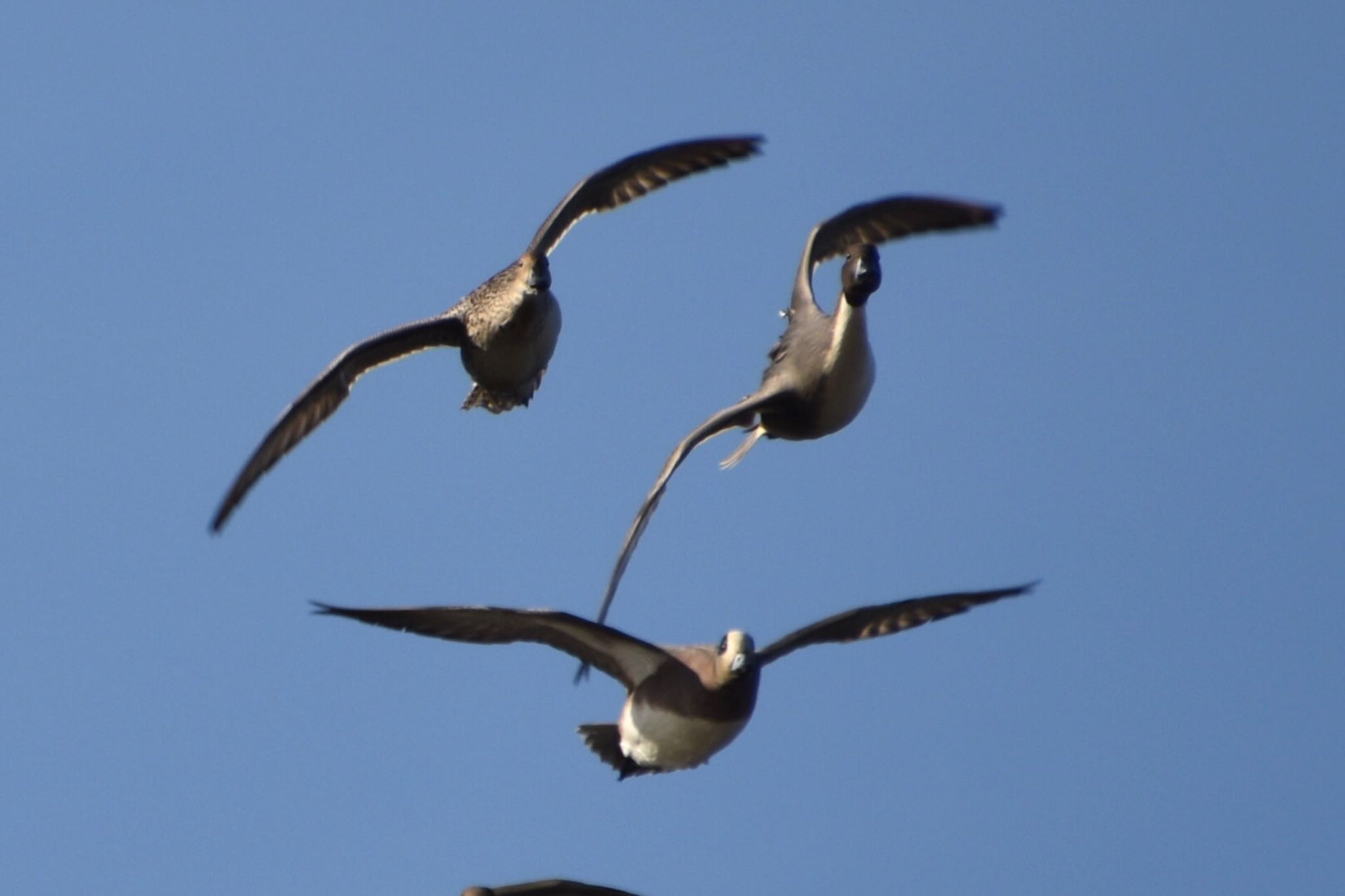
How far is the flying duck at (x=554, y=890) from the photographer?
1391cm

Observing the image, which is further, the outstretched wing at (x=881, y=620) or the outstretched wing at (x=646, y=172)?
the outstretched wing at (x=646, y=172)

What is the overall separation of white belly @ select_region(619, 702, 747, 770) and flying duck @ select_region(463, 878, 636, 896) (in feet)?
2.60

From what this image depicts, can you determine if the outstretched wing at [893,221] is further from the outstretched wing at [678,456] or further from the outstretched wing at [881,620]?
the outstretched wing at [881,620]

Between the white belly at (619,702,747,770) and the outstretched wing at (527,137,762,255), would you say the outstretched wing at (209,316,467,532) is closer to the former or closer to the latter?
the outstretched wing at (527,137,762,255)

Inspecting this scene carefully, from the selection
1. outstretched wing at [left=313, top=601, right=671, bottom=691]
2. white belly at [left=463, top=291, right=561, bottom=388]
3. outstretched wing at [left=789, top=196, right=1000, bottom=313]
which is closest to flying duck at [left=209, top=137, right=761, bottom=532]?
white belly at [left=463, top=291, right=561, bottom=388]

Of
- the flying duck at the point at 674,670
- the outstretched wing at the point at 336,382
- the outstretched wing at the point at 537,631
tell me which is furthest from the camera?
the outstretched wing at the point at 336,382

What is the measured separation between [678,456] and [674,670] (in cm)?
185

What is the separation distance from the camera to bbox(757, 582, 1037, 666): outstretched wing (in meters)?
13.5

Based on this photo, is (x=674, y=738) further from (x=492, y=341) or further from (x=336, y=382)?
(x=336, y=382)

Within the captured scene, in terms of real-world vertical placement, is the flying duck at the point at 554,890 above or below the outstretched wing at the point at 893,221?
below

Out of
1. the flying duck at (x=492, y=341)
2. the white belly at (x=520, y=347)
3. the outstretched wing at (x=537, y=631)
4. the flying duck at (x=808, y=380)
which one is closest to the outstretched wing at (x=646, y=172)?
the flying duck at (x=492, y=341)

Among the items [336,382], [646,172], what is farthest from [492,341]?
[646,172]

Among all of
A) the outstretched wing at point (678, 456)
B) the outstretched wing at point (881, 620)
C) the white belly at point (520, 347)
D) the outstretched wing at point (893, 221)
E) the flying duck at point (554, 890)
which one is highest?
the outstretched wing at point (893, 221)

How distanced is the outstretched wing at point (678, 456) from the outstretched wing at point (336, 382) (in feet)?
6.39
